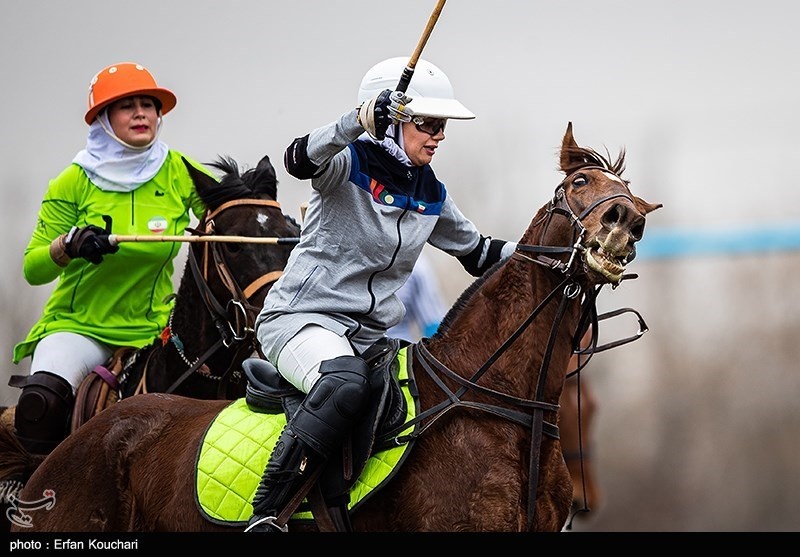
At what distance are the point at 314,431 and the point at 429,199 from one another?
1034 mm

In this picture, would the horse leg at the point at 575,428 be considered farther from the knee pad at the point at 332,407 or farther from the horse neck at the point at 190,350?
the knee pad at the point at 332,407

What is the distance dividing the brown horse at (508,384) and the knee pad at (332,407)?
22 cm

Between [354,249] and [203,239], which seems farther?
[203,239]

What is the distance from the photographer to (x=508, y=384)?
4.32 meters


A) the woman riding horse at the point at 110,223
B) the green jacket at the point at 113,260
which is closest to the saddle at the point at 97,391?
the woman riding horse at the point at 110,223

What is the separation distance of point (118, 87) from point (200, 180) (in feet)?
2.13

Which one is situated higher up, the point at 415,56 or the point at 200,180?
the point at 415,56

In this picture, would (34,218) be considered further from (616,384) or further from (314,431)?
(314,431)

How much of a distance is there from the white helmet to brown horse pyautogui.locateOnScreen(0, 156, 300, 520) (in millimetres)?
1340

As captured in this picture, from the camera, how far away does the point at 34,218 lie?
11.0 metres

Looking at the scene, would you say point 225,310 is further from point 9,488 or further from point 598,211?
point 598,211

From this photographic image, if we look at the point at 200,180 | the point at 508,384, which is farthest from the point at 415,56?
the point at 200,180

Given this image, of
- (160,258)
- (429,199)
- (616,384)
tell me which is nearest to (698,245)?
(616,384)

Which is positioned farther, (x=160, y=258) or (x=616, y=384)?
(x=616, y=384)
